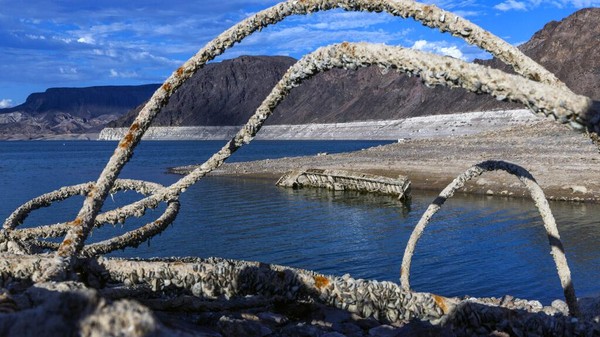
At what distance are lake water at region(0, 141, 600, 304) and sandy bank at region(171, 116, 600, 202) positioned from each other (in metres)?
1.91

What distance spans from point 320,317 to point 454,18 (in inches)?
102

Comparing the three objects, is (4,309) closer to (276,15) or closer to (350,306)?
(350,306)

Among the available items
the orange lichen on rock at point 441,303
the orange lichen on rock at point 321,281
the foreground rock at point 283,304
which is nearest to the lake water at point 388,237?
the foreground rock at point 283,304

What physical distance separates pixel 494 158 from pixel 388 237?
2700 centimetres

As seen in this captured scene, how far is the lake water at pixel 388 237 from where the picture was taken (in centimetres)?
2130

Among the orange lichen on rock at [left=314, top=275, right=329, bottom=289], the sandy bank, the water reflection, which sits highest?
the orange lichen on rock at [left=314, top=275, right=329, bottom=289]

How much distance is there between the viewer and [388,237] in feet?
94.4

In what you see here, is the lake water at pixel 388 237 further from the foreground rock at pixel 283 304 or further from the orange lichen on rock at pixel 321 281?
the orange lichen on rock at pixel 321 281

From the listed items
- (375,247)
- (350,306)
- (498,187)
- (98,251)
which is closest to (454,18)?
(350,306)

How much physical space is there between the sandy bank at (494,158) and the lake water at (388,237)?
1.91 meters

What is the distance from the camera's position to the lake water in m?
21.3

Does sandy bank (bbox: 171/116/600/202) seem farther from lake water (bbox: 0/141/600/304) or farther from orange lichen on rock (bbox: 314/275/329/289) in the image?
orange lichen on rock (bbox: 314/275/329/289)

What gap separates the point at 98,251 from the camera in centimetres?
939

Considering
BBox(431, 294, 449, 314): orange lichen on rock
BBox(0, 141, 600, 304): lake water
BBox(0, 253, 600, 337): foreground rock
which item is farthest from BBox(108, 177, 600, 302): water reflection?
BBox(0, 253, 600, 337): foreground rock
